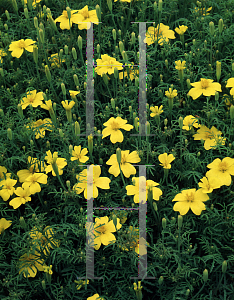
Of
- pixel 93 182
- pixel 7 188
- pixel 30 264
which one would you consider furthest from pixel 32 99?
pixel 30 264

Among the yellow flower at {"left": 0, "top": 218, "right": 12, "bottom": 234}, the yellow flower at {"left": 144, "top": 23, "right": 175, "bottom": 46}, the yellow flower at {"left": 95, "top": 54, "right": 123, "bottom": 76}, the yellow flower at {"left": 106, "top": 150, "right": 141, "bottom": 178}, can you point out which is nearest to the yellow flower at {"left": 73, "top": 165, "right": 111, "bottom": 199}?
the yellow flower at {"left": 106, "top": 150, "right": 141, "bottom": 178}

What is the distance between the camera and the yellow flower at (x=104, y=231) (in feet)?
6.22

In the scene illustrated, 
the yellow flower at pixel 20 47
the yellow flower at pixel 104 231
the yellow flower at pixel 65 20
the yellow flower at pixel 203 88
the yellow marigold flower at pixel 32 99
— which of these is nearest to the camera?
the yellow flower at pixel 104 231

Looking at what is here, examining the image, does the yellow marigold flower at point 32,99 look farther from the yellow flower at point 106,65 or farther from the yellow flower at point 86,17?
the yellow flower at point 86,17

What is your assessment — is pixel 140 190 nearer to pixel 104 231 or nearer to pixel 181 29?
pixel 104 231

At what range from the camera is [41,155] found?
7.54ft

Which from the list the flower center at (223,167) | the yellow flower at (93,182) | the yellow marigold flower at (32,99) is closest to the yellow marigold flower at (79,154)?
the yellow flower at (93,182)

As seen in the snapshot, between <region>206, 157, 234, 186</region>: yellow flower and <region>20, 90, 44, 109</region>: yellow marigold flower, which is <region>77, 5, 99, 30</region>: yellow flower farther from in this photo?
<region>206, 157, 234, 186</region>: yellow flower

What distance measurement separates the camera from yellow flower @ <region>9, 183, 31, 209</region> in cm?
205

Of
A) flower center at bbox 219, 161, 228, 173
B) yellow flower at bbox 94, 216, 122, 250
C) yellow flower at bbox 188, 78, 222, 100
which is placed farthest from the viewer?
yellow flower at bbox 188, 78, 222, 100

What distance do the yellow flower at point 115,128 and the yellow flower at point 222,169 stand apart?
0.51m

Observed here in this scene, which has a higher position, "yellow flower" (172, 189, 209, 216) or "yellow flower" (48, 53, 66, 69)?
"yellow flower" (48, 53, 66, 69)

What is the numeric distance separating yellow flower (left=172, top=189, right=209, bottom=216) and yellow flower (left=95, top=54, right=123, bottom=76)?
94 cm

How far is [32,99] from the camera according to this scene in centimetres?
241
